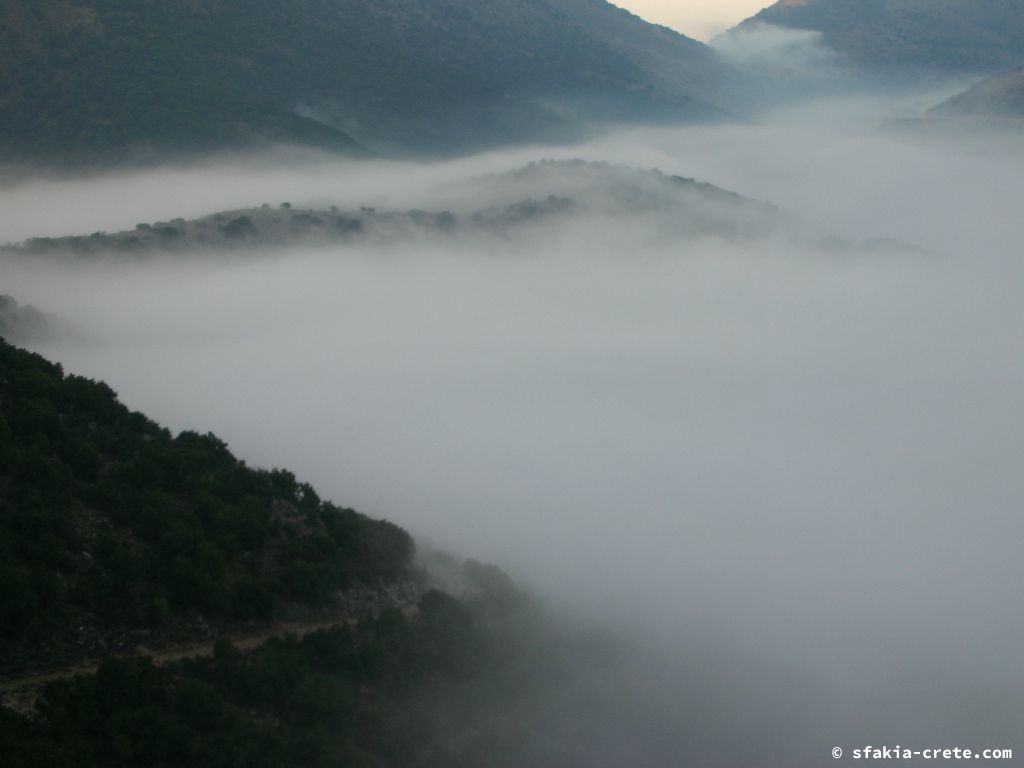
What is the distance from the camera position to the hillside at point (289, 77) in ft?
389

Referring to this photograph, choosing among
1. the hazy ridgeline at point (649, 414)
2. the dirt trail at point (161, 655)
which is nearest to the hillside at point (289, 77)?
the hazy ridgeline at point (649, 414)

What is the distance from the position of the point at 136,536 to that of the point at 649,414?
58374mm

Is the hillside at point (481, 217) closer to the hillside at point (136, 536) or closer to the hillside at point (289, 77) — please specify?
the hillside at point (289, 77)

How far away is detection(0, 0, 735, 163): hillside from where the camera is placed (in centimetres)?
11869

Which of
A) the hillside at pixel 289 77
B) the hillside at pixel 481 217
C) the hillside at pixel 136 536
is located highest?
the hillside at pixel 289 77

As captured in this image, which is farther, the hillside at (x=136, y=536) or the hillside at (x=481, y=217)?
the hillside at (x=481, y=217)

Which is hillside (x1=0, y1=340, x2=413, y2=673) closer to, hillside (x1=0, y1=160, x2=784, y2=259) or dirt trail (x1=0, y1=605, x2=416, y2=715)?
dirt trail (x1=0, y1=605, x2=416, y2=715)

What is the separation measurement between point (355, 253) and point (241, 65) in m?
49.0

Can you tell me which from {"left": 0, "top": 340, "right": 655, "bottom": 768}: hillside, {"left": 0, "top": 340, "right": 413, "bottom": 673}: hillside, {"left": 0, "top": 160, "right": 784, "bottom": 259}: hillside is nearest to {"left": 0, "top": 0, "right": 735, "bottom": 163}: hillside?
{"left": 0, "top": 160, "right": 784, "bottom": 259}: hillside

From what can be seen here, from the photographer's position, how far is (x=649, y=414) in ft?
269

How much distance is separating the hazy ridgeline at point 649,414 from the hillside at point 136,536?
20.3ft

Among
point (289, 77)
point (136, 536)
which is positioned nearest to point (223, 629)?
point (136, 536)

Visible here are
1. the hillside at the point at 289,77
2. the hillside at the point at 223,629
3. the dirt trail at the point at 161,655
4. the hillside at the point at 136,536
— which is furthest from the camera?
the hillside at the point at 289,77

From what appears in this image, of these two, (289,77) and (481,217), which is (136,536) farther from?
(289,77)
